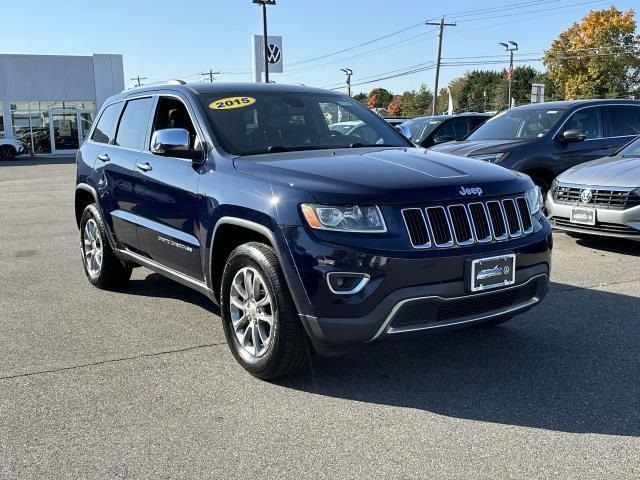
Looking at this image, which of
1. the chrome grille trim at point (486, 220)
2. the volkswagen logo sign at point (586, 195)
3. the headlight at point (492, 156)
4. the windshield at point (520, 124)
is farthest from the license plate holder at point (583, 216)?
the chrome grille trim at point (486, 220)

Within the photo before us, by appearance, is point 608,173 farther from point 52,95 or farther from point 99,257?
point 52,95

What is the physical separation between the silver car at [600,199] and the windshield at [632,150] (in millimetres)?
12

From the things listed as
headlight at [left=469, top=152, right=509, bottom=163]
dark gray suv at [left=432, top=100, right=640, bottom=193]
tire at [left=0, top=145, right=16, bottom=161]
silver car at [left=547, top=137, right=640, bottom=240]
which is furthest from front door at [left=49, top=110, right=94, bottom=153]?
silver car at [left=547, top=137, right=640, bottom=240]

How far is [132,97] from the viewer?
19.6ft

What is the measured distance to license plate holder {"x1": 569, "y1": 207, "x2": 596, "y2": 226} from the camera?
766 centimetres

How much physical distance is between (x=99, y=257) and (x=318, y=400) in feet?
10.9

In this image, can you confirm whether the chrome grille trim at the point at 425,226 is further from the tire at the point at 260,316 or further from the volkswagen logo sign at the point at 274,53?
the volkswagen logo sign at the point at 274,53

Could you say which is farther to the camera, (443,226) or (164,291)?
(164,291)

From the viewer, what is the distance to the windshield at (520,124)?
994cm

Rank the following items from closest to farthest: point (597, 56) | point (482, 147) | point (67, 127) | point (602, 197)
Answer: point (602, 197) < point (482, 147) < point (67, 127) < point (597, 56)

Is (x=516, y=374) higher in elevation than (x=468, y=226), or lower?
lower

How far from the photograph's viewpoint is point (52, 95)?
39.0m

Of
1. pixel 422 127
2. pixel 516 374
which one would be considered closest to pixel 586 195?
pixel 516 374

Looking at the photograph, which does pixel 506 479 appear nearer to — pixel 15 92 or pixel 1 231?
pixel 1 231
